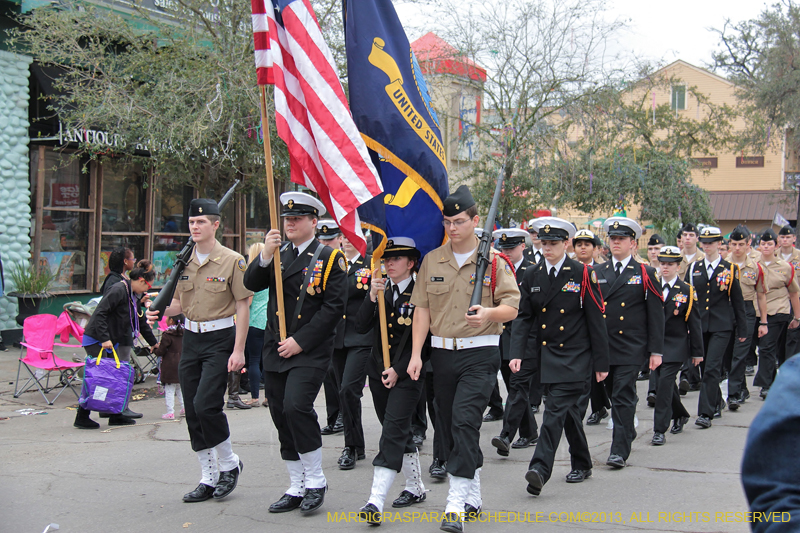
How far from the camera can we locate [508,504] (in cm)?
540

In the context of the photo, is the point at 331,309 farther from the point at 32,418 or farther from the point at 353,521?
the point at 32,418

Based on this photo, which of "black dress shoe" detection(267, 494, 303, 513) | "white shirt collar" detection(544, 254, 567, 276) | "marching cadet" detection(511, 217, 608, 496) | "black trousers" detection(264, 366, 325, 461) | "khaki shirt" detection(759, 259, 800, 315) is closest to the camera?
"black trousers" detection(264, 366, 325, 461)

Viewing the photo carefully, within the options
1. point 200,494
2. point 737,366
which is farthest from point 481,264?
point 737,366

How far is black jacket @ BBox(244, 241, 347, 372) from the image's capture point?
523 centimetres

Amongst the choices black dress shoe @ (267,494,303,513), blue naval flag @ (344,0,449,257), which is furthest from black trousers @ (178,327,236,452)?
blue naval flag @ (344,0,449,257)

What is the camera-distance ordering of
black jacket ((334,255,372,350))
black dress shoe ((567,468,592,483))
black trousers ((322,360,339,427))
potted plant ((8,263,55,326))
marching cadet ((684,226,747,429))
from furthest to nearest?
potted plant ((8,263,55,326)), marching cadet ((684,226,747,429)), black trousers ((322,360,339,427)), black jacket ((334,255,372,350)), black dress shoe ((567,468,592,483))

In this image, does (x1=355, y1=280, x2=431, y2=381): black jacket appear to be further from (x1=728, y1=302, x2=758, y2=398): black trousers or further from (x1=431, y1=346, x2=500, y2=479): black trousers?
(x1=728, y1=302, x2=758, y2=398): black trousers

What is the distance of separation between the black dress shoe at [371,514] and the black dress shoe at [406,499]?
1.38ft

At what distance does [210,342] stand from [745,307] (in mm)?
7736

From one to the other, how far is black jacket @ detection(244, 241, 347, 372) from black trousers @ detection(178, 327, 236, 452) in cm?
41

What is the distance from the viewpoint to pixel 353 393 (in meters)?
6.66

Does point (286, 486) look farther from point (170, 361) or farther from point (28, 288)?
point (28, 288)

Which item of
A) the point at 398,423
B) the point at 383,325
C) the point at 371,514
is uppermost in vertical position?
the point at 383,325

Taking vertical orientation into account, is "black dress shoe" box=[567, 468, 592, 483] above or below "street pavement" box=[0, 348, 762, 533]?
above
